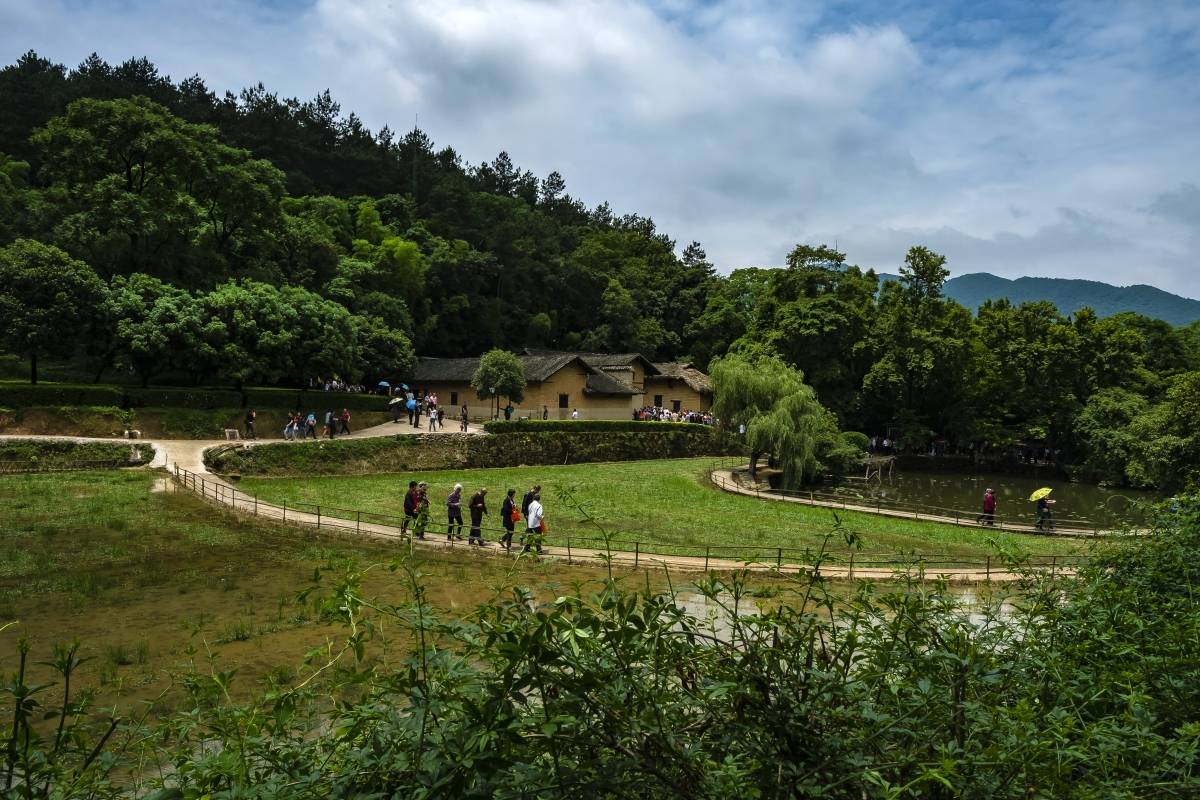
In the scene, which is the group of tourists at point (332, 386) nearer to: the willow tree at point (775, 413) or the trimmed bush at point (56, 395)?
the trimmed bush at point (56, 395)

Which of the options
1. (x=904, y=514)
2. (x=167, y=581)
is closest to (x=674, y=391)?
(x=904, y=514)

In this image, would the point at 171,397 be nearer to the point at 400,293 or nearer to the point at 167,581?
the point at 167,581

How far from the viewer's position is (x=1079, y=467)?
4534 centimetres

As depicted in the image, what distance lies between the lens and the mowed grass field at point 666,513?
19.8 m

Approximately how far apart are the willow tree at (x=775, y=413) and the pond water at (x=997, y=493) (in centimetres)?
233

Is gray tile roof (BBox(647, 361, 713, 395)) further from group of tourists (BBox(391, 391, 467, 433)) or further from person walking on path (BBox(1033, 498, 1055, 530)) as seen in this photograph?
person walking on path (BBox(1033, 498, 1055, 530))

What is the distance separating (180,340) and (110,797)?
30615 millimetres

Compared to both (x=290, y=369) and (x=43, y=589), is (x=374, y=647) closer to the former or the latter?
(x=43, y=589)

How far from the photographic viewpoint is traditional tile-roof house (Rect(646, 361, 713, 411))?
5762 centimetres

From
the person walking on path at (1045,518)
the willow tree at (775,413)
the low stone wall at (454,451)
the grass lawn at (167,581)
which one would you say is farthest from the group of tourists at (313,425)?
the person walking on path at (1045,518)

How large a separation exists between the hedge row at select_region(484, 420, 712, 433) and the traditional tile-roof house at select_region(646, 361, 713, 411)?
12.6 metres

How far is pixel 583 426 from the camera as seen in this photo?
39.3 metres

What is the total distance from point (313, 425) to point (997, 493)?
3390cm

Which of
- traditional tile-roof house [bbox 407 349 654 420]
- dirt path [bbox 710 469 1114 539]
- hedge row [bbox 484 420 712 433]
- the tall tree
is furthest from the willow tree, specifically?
the tall tree
